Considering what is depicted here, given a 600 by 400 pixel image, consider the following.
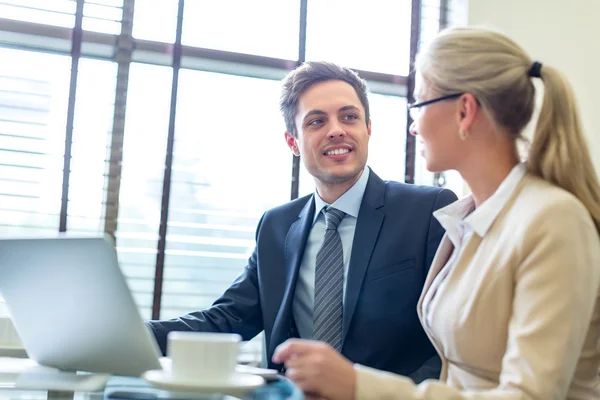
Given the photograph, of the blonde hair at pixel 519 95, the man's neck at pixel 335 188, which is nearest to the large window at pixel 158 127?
the man's neck at pixel 335 188

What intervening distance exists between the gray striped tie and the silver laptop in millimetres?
897

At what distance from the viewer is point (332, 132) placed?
87.0 inches

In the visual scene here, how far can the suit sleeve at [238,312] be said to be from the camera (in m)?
2.04

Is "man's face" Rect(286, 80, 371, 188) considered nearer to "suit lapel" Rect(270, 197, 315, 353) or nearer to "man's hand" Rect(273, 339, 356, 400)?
"suit lapel" Rect(270, 197, 315, 353)

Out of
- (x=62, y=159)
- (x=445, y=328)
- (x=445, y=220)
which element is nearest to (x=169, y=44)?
(x=62, y=159)

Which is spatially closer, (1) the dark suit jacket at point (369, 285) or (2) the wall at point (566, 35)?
(1) the dark suit jacket at point (369, 285)

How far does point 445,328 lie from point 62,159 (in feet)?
6.86

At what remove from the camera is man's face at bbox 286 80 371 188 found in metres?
2.18

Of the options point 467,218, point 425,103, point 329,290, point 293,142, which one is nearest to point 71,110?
point 293,142

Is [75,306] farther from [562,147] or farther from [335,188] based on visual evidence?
[335,188]

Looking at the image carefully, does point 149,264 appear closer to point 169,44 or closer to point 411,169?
point 169,44

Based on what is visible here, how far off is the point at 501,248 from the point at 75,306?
0.77 meters

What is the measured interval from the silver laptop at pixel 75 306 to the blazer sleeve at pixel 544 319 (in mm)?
377

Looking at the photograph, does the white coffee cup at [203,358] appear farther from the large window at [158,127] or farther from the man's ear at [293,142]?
the large window at [158,127]
